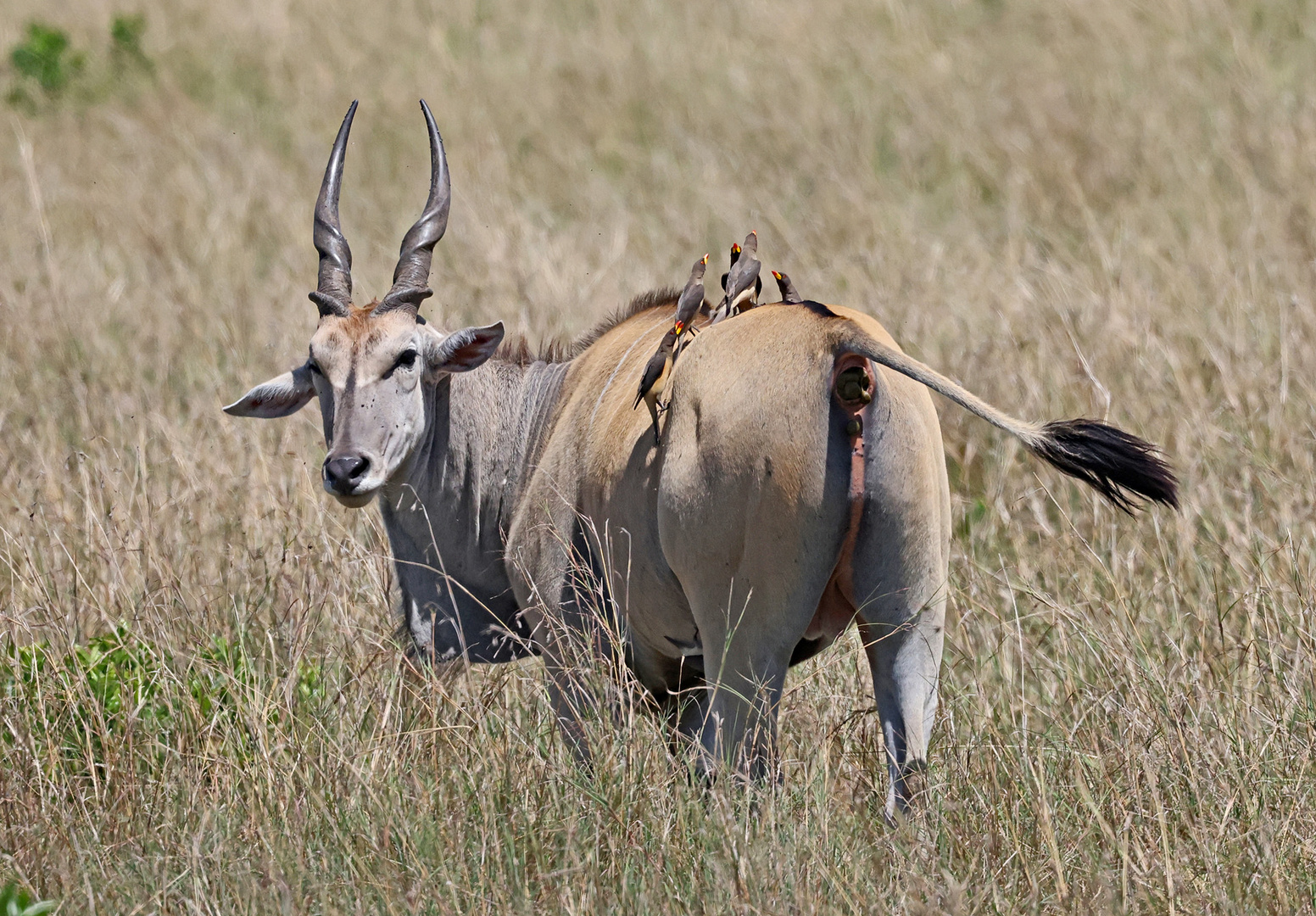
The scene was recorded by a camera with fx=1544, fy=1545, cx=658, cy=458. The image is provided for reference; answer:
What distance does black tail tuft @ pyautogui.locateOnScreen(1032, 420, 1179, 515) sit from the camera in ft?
12.0

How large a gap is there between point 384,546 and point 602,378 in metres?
1.44

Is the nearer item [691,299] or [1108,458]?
[1108,458]

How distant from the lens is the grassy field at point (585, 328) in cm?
361

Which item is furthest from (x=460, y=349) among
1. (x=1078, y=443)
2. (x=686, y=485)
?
(x=1078, y=443)

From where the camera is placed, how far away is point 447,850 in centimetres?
361

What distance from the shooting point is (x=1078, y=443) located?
3.71 m

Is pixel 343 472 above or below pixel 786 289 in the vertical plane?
below

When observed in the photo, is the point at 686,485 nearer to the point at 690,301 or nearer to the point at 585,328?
the point at 690,301

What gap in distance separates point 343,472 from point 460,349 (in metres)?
0.64

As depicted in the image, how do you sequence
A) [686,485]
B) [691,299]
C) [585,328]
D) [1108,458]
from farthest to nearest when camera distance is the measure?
[585,328] < [691,299] < [686,485] < [1108,458]

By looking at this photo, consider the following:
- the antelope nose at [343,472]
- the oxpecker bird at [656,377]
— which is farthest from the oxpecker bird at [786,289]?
the antelope nose at [343,472]

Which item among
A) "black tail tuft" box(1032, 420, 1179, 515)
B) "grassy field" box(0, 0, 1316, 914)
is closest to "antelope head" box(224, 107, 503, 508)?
"grassy field" box(0, 0, 1316, 914)

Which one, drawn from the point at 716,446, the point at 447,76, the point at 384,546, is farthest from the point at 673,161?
the point at 716,446

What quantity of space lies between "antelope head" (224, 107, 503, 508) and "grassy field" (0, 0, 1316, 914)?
0.47 meters
